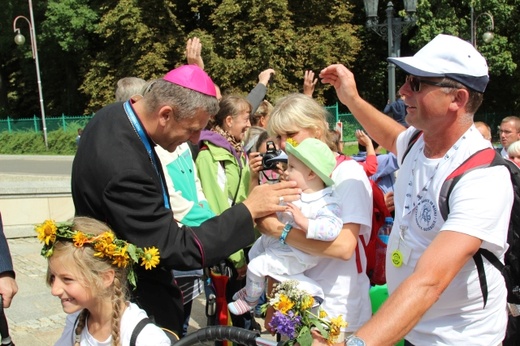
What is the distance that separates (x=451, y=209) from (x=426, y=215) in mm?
176

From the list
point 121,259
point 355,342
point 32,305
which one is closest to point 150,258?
point 121,259

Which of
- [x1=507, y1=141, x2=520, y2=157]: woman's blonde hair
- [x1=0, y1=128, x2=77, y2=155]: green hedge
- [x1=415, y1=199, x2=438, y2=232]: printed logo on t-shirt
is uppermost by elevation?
[x1=415, y1=199, x2=438, y2=232]: printed logo on t-shirt

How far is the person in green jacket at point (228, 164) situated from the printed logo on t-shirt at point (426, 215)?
193 centimetres

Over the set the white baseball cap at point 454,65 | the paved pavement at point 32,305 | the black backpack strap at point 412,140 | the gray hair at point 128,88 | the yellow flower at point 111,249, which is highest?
the white baseball cap at point 454,65

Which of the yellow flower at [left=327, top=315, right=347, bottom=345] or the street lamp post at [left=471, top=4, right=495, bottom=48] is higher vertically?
the street lamp post at [left=471, top=4, right=495, bottom=48]

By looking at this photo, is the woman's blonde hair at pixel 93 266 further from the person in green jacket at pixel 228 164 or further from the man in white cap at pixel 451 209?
the person in green jacket at pixel 228 164

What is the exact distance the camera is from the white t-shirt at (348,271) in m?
2.67

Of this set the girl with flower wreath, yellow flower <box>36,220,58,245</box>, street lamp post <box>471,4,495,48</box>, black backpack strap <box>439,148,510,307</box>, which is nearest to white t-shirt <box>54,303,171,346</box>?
the girl with flower wreath

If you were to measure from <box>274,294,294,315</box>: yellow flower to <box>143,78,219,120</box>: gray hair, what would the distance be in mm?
985

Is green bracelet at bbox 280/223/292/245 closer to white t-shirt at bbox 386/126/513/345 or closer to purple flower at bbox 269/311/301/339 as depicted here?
white t-shirt at bbox 386/126/513/345

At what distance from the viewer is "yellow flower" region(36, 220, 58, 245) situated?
2.24 metres

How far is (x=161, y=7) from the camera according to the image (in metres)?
30.4

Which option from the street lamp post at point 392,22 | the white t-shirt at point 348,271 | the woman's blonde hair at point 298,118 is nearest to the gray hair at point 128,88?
the woman's blonde hair at point 298,118

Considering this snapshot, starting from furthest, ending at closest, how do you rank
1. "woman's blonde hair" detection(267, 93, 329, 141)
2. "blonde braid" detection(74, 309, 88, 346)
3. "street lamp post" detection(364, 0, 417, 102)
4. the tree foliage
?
1. the tree foliage
2. "street lamp post" detection(364, 0, 417, 102)
3. "woman's blonde hair" detection(267, 93, 329, 141)
4. "blonde braid" detection(74, 309, 88, 346)
